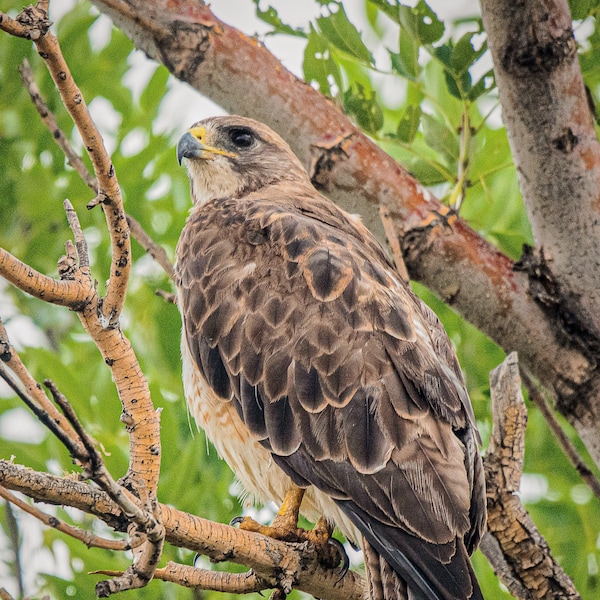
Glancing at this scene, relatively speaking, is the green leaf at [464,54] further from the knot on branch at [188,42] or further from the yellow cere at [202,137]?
the yellow cere at [202,137]

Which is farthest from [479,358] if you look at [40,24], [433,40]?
[40,24]

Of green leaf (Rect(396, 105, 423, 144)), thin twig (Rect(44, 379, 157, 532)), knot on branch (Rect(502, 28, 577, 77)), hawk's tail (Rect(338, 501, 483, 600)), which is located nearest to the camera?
thin twig (Rect(44, 379, 157, 532))

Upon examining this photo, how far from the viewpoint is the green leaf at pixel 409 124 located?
164 inches

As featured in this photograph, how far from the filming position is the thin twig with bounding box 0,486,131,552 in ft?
7.10

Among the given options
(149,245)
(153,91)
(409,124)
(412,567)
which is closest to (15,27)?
(149,245)

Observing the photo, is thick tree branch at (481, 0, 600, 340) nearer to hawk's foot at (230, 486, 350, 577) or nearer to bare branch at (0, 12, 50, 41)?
hawk's foot at (230, 486, 350, 577)

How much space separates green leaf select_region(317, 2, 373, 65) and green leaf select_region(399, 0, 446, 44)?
265mm

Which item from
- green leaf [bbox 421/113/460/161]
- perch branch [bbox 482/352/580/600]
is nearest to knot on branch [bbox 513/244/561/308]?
perch branch [bbox 482/352/580/600]

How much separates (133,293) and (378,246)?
90.1 inches

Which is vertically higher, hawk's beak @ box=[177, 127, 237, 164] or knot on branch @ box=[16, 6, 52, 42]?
hawk's beak @ box=[177, 127, 237, 164]

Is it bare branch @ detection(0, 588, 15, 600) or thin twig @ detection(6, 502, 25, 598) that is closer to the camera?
bare branch @ detection(0, 588, 15, 600)

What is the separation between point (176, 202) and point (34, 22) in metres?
3.78

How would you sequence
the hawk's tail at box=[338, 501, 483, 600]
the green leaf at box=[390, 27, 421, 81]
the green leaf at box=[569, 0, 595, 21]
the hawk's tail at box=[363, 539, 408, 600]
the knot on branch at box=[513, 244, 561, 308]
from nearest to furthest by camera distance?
the hawk's tail at box=[338, 501, 483, 600] < the hawk's tail at box=[363, 539, 408, 600] < the knot on branch at box=[513, 244, 561, 308] < the green leaf at box=[569, 0, 595, 21] < the green leaf at box=[390, 27, 421, 81]

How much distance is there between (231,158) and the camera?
4.77 metres
